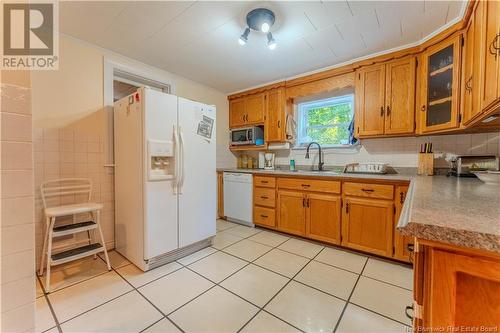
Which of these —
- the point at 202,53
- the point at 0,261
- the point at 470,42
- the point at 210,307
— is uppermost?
the point at 202,53

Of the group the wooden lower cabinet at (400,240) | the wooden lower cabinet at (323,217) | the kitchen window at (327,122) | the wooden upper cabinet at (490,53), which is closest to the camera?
the wooden upper cabinet at (490,53)

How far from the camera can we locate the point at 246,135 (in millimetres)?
3596

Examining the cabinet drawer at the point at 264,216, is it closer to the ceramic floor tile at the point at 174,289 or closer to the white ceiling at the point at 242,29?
the ceramic floor tile at the point at 174,289

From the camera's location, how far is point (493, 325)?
53 cm

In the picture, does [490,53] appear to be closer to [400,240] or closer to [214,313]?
[400,240]

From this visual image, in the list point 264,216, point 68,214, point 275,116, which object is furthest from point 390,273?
point 68,214

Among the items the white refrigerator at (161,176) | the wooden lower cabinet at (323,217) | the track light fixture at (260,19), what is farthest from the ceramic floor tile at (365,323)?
the track light fixture at (260,19)

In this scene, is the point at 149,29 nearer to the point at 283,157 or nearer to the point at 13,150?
the point at 13,150

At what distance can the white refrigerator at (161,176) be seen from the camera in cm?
190

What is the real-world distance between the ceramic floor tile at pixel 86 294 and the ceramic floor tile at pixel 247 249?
1030 mm

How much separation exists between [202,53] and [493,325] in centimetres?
284

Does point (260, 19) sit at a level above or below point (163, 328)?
above

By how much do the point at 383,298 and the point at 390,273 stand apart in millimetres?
451

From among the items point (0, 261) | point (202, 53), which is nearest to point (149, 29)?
point (202, 53)
